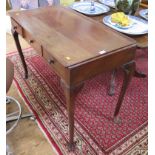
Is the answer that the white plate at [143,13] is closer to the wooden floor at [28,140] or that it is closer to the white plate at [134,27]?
the white plate at [134,27]

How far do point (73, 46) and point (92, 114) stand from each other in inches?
27.6

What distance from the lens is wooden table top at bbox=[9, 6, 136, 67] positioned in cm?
97

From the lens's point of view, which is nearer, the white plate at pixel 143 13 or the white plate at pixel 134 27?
the white plate at pixel 134 27

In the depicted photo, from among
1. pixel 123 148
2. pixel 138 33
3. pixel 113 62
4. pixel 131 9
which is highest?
pixel 131 9

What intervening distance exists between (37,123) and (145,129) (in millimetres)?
826

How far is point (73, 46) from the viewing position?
102 centimetres

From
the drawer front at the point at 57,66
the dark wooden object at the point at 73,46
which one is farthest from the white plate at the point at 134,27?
the drawer front at the point at 57,66

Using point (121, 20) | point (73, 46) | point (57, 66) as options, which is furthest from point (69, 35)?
point (121, 20)

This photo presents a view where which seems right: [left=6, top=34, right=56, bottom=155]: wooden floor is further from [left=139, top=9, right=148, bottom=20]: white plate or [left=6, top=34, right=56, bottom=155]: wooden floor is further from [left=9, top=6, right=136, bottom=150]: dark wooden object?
[left=139, top=9, right=148, bottom=20]: white plate

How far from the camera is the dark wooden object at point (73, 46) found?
36.7 inches

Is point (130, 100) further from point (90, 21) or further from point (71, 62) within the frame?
point (71, 62)

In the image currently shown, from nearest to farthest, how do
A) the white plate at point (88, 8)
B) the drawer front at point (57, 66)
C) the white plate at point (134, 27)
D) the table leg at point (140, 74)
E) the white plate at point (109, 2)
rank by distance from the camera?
1. the drawer front at point (57, 66)
2. the white plate at point (134, 27)
3. the white plate at point (88, 8)
4. the white plate at point (109, 2)
5. the table leg at point (140, 74)
